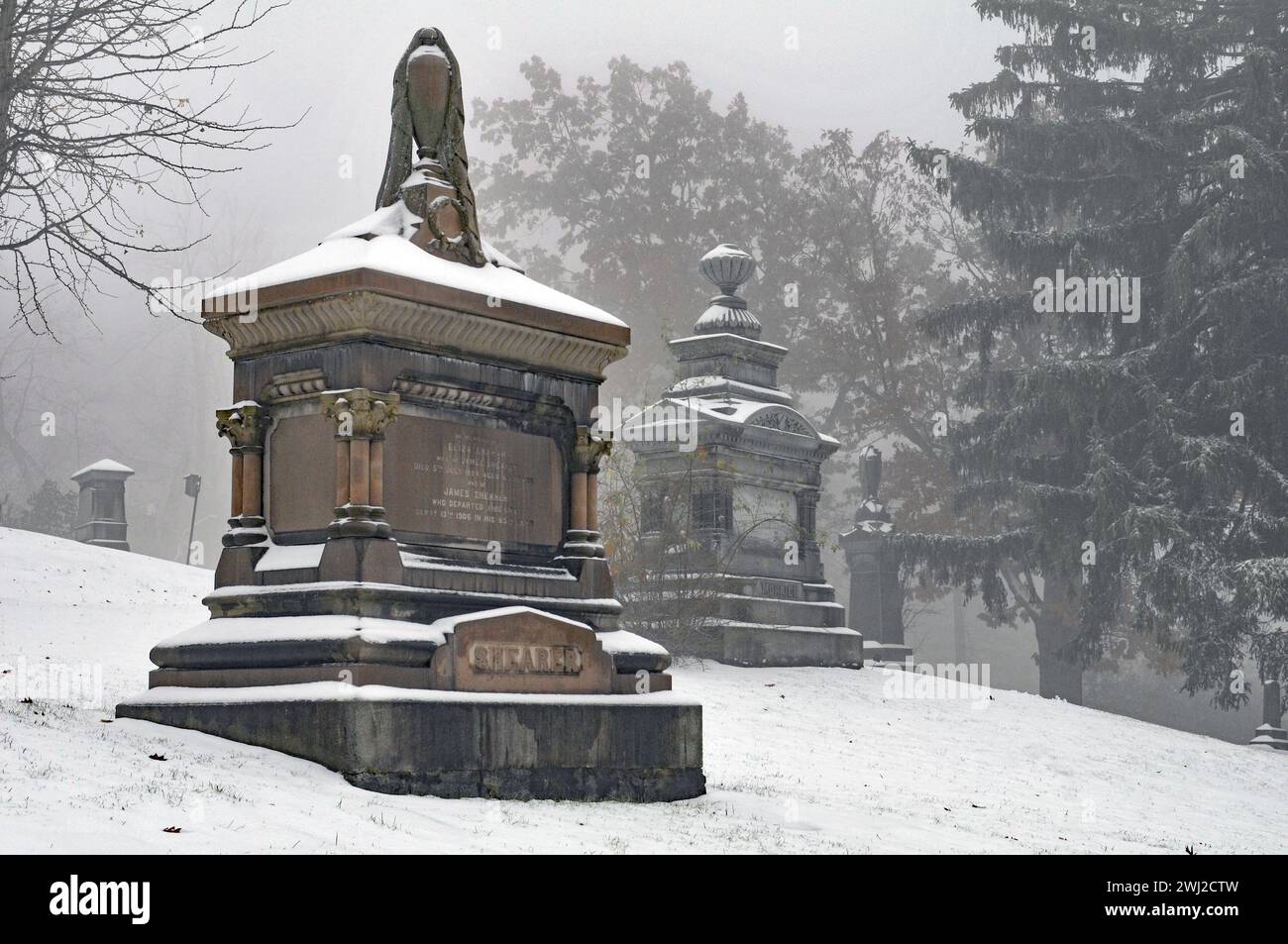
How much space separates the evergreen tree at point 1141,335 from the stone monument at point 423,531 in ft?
54.2

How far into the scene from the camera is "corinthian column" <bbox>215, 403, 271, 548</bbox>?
9.59 m

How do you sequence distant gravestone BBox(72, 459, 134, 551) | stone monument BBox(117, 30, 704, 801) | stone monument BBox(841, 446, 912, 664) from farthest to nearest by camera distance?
stone monument BBox(841, 446, 912, 664), distant gravestone BBox(72, 459, 134, 551), stone monument BBox(117, 30, 704, 801)

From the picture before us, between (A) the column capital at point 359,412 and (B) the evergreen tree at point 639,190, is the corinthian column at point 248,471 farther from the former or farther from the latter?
(B) the evergreen tree at point 639,190

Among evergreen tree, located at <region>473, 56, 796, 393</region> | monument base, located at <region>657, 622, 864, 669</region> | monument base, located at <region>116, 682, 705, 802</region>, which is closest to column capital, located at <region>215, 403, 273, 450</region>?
monument base, located at <region>116, 682, 705, 802</region>

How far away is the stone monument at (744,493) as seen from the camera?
19.1m

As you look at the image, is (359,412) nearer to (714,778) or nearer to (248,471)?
(248,471)

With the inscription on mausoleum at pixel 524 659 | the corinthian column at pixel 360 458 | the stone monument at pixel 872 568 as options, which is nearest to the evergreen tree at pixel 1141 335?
the stone monument at pixel 872 568

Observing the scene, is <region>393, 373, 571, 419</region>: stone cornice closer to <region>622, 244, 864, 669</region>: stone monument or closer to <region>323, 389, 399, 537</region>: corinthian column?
<region>323, 389, 399, 537</region>: corinthian column

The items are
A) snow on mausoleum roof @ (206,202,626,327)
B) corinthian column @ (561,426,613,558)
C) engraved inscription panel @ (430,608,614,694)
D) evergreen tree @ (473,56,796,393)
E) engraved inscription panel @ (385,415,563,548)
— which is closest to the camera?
engraved inscription panel @ (430,608,614,694)

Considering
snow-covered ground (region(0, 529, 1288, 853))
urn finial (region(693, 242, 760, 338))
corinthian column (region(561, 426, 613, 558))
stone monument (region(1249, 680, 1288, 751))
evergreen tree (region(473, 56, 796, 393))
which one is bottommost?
stone monument (region(1249, 680, 1288, 751))

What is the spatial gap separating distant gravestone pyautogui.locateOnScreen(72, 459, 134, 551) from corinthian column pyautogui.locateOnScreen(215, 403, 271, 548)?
18452mm

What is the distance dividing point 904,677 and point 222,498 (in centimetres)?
4173

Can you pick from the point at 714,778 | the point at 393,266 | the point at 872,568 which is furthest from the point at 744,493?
the point at 393,266

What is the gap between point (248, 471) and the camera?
31.6 feet
